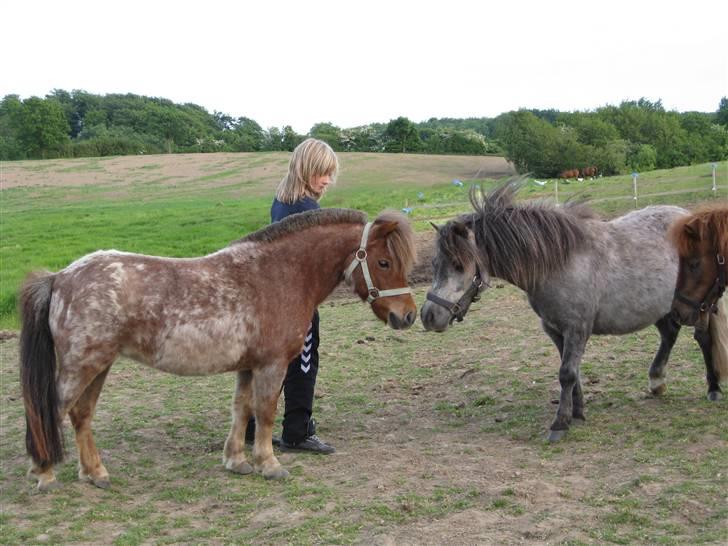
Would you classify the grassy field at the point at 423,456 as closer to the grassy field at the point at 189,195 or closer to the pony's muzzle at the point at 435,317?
the pony's muzzle at the point at 435,317

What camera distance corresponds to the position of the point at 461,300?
554 cm

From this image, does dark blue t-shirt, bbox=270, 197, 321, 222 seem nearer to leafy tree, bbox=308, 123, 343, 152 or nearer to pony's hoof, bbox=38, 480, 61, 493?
pony's hoof, bbox=38, 480, 61, 493

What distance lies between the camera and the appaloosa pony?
5.54 meters

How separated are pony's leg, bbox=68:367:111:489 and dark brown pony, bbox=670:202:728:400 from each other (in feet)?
14.7

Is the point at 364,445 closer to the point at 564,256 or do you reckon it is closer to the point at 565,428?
the point at 565,428

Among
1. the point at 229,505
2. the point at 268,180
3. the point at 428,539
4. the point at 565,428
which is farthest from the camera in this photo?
the point at 268,180

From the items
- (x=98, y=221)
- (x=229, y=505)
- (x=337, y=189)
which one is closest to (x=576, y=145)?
(x=337, y=189)

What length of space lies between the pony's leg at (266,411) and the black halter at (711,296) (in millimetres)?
3283

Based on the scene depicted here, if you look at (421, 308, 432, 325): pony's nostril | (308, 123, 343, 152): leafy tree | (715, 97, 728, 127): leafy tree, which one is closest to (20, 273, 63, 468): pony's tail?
(421, 308, 432, 325): pony's nostril

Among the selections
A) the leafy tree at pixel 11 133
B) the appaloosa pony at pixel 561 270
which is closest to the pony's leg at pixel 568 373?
the appaloosa pony at pixel 561 270

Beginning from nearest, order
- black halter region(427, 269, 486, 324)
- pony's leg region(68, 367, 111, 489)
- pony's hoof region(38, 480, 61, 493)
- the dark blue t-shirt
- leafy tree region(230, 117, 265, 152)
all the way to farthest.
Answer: pony's hoof region(38, 480, 61, 493)
pony's leg region(68, 367, 111, 489)
black halter region(427, 269, 486, 324)
the dark blue t-shirt
leafy tree region(230, 117, 265, 152)

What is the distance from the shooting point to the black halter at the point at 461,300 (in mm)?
5487

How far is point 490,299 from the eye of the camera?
1164 centimetres

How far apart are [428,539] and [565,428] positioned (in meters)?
2.14
